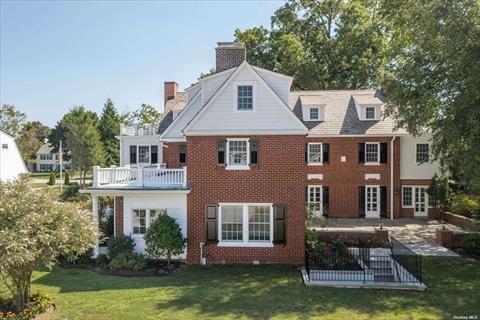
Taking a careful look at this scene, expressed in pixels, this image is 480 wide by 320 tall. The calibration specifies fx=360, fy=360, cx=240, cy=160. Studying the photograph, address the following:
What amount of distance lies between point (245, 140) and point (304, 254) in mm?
5614

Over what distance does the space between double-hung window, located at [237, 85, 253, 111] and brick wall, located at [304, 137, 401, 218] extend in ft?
36.7

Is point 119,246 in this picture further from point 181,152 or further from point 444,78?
point 444,78

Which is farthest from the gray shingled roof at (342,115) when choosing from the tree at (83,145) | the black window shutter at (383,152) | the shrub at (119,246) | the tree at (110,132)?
the tree at (110,132)

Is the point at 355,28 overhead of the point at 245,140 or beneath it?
overhead

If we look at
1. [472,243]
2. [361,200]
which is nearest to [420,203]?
[361,200]

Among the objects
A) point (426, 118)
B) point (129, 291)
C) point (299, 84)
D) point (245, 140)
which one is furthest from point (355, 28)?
point (129, 291)

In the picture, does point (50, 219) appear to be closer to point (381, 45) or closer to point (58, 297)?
point (58, 297)

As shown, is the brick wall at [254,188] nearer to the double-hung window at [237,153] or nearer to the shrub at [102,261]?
the double-hung window at [237,153]

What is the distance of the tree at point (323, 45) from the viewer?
37344 mm

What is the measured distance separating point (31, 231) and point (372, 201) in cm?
2220

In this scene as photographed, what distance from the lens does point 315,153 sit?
1027 inches

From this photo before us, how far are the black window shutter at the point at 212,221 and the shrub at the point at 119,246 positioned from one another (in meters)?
3.46

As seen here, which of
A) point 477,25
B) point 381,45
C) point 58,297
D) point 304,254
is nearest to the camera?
point 58,297

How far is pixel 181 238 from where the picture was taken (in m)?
15.3
